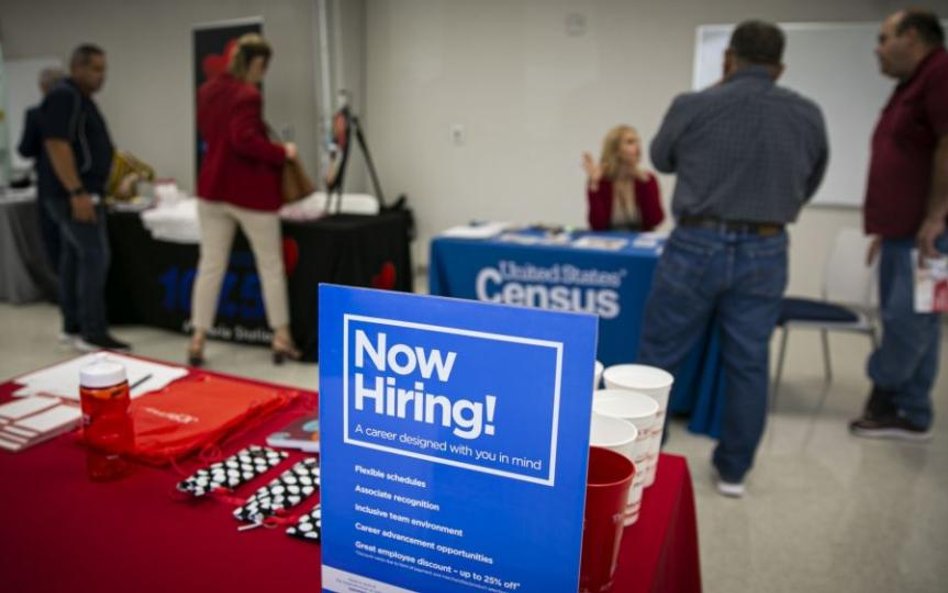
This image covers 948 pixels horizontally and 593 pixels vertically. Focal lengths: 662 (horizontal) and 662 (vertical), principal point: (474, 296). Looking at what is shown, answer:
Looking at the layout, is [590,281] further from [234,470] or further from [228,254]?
[234,470]

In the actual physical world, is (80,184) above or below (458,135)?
below

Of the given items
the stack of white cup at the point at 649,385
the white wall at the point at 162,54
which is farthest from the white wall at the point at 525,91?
the stack of white cup at the point at 649,385

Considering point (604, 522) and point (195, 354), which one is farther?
point (195, 354)

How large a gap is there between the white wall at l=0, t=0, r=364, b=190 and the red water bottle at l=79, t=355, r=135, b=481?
4537 millimetres

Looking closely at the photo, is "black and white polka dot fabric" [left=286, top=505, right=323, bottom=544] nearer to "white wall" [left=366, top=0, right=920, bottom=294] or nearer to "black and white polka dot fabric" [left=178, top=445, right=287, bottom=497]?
"black and white polka dot fabric" [left=178, top=445, right=287, bottom=497]

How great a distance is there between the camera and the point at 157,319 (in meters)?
3.64

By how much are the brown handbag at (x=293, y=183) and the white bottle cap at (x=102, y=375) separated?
2239mm

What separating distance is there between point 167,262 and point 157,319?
377 mm

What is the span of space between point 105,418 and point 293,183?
228cm

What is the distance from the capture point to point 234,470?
34.0 inches

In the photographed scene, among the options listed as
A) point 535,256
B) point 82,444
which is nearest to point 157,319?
point 535,256

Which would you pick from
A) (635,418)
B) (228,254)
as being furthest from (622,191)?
(635,418)

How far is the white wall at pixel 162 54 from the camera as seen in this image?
4984mm

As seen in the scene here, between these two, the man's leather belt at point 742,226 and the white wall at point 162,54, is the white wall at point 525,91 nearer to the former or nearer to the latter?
the white wall at point 162,54
